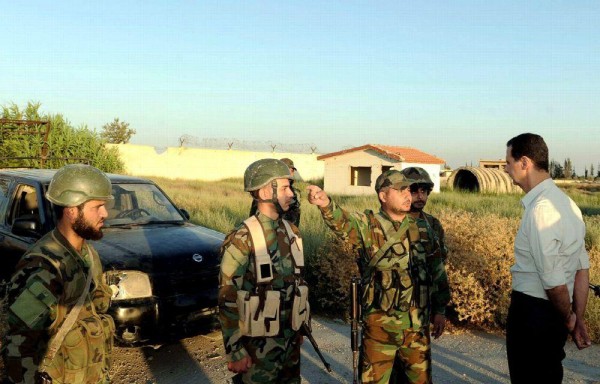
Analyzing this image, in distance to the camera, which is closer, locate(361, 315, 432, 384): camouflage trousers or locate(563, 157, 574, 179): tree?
locate(361, 315, 432, 384): camouflage trousers

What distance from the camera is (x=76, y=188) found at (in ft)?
8.23

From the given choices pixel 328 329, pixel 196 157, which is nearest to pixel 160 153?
pixel 196 157

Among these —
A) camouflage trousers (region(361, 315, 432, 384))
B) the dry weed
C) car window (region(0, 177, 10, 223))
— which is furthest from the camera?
the dry weed

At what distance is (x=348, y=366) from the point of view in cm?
482

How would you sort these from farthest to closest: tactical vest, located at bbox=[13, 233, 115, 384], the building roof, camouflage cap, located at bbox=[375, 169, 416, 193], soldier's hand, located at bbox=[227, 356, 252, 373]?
the building roof
camouflage cap, located at bbox=[375, 169, 416, 193]
soldier's hand, located at bbox=[227, 356, 252, 373]
tactical vest, located at bbox=[13, 233, 115, 384]

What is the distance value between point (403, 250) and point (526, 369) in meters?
0.98

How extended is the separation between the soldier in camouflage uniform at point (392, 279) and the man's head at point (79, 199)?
1309mm

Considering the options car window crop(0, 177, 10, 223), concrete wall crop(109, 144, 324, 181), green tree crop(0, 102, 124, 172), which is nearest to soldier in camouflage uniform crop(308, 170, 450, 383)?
car window crop(0, 177, 10, 223)

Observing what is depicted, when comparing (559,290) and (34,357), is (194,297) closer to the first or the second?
(34,357)

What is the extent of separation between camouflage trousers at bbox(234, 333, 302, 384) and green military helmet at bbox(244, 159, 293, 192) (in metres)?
0.87

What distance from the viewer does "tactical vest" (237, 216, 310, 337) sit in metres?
2.79

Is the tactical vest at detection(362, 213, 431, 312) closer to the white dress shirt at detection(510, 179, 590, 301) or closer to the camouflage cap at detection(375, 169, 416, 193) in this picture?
the camouflage cap at detection(375, 169, 416, 193)

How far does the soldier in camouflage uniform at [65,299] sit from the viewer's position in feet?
7.03

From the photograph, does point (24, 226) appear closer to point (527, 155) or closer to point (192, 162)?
point (527, 155)
